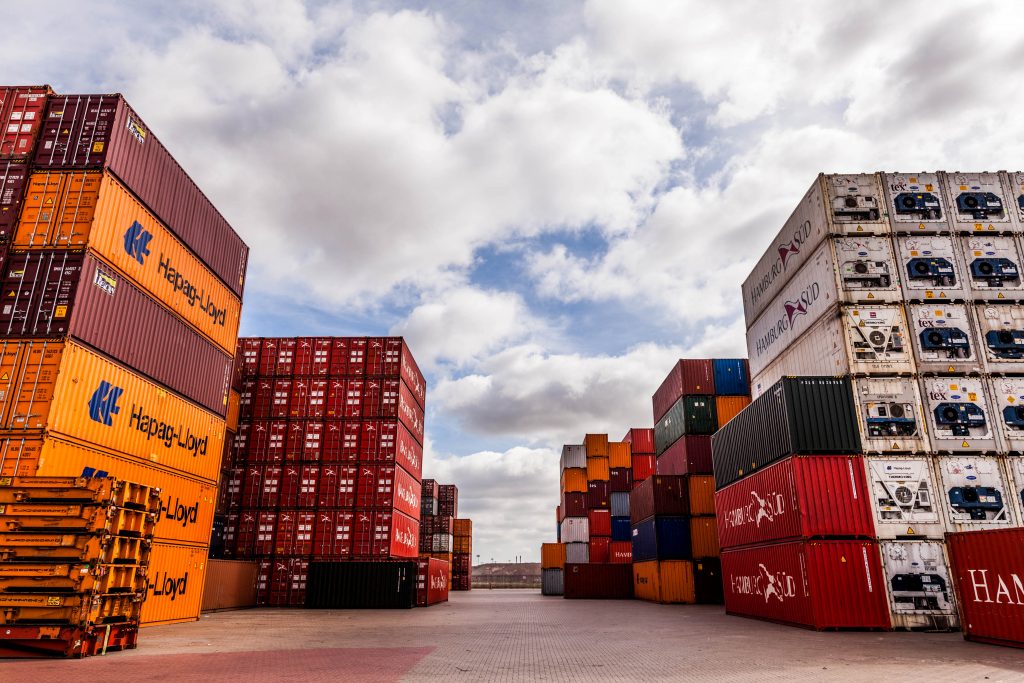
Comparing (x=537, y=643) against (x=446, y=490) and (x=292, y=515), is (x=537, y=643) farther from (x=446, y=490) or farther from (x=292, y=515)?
(x=446, y=490)

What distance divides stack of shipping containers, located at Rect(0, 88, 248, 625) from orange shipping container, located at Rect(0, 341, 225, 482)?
4 centimetres

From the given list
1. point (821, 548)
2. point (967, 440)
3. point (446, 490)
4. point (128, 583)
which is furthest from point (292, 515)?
point (446, 490)

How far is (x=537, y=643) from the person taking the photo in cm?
1537

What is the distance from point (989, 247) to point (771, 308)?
7.35 meters

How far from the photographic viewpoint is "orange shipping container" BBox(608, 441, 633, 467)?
57844mm

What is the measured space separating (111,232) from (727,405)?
99.8 ft

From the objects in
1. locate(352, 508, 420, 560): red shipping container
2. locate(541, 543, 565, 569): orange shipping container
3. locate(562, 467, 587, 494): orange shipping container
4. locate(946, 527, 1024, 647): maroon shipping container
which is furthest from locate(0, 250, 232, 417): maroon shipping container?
locate(541, 543, 565, 569): orange shipping container

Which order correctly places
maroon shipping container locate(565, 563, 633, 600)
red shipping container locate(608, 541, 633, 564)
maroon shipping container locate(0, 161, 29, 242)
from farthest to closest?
red shipping container locate(608, 541, 633, 564)
maroon shipping container locate(565, 563, 633, 600)
maroon shipping container locate(0, 161, 29, 242)

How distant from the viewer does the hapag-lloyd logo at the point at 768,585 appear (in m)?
18.7

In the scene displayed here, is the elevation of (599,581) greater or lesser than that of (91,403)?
lesser

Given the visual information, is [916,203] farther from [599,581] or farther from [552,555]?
[552,555]

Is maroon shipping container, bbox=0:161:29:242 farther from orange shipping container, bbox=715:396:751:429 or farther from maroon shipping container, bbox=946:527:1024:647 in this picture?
orange shipping container, bbox=715:396:751:429

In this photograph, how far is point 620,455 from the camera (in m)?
58.4

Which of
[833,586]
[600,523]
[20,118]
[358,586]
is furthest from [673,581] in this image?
[20,118]
